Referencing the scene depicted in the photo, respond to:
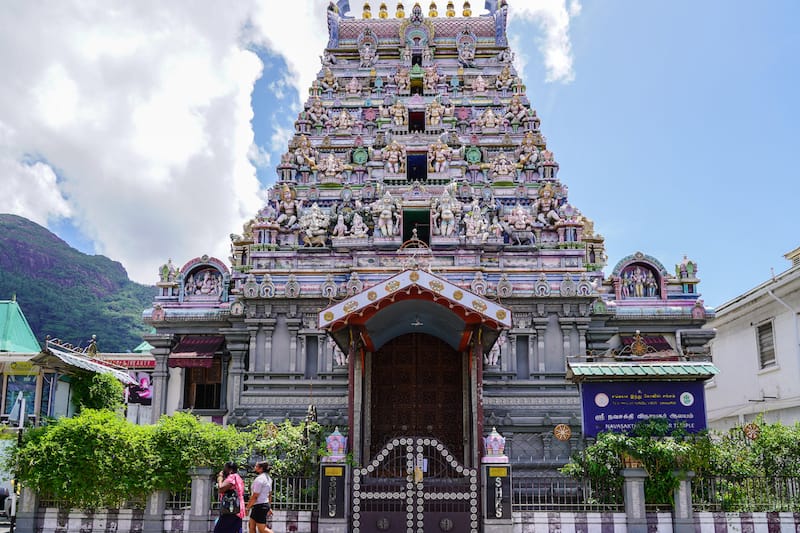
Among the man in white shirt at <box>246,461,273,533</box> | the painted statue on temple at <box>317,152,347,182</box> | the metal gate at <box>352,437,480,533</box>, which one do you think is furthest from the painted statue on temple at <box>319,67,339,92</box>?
the man in white shirt at <box>246,461,273,533</box>

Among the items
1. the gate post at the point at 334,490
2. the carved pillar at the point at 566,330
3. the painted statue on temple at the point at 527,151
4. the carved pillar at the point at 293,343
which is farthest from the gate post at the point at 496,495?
the painted statue on temple at the point at 527,151

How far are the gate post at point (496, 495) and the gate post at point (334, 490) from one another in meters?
2.82

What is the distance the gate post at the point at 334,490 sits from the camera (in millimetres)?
14734

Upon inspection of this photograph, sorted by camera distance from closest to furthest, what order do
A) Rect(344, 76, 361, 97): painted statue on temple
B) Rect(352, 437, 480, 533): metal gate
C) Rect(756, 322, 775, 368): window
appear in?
1. Rect(352, 437, 480, 533): metal gate
2. Rect(756, 322, 775, 368): window
3. Rect(344, 76, 361, 97): painted statue on temple

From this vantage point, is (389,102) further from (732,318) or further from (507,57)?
(732,318)

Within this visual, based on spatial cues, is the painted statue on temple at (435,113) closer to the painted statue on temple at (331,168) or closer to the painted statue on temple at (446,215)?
the painted statue on temple at (331,168)

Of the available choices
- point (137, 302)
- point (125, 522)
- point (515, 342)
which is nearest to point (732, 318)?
point (515, 342)

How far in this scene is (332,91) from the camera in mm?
31812

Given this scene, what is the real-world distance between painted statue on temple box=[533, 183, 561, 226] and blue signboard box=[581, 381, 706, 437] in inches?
421

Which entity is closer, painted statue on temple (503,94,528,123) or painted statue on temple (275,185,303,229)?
painted statue on temple (275,185,303,229)

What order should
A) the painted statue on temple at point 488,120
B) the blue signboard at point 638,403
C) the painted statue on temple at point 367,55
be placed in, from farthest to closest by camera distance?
the painted statue on temple at point 367,55 → the painted statue on temple at point 488,120 → the blue signboard at point 638,403

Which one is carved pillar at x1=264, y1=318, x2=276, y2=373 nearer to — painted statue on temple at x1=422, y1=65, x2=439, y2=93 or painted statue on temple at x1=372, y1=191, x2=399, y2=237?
painted statue on temple at x1=372, y1=191, x2=399, y2=237

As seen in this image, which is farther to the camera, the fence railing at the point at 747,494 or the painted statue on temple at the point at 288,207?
the painted statue on temple at the point at 288,207

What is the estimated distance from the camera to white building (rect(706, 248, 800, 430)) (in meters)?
24.8
